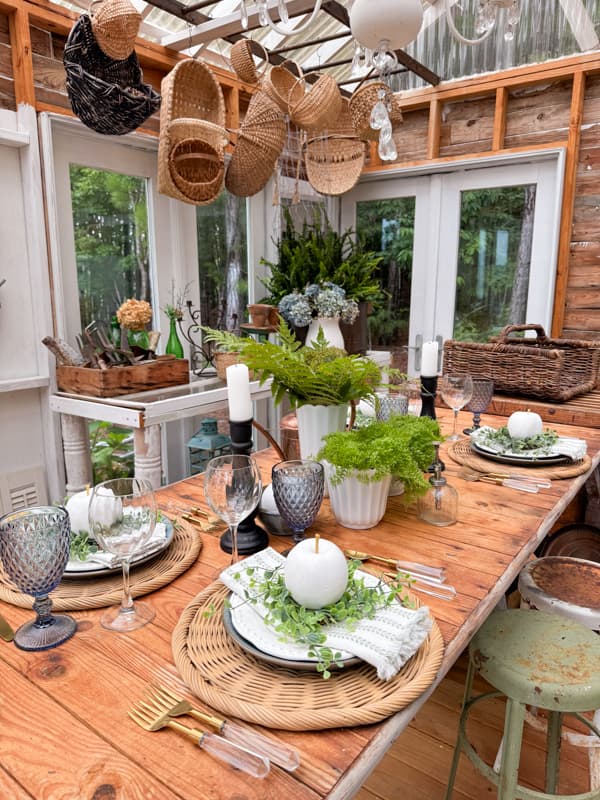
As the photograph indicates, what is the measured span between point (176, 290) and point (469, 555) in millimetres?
2369

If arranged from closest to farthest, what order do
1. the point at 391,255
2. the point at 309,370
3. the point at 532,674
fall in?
1. the point at 532,674
2. the point at 309,370
3. the point at 391,255

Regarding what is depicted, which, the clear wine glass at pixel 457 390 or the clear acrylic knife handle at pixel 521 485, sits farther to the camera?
the clear wine glass at pixel 457 390

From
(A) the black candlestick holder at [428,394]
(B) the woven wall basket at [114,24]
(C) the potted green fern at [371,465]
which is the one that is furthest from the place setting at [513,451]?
(B) the woven wall basket at [114,24]

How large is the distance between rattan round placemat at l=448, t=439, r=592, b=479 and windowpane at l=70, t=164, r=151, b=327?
6.06ft

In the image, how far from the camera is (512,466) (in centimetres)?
159

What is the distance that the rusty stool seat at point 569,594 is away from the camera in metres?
1.34

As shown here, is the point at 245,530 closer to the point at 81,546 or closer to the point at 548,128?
the point at 81,546

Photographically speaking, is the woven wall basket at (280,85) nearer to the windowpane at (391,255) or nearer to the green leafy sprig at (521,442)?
the windowpane at (391,255)

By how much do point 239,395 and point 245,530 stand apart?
10.5 inches

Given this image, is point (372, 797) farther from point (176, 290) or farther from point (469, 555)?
point (176, 290)

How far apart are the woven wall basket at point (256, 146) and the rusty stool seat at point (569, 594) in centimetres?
196

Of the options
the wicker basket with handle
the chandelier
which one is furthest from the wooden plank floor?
the chandelier

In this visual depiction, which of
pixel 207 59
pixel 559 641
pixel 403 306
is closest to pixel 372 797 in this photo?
pixel 559 641

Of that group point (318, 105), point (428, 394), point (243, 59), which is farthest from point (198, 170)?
point (428, 394)
